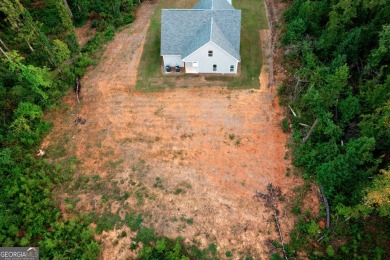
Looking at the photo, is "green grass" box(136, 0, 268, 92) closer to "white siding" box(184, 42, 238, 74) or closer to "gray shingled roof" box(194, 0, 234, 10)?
"white siding" box(184, 42, 238, 74)

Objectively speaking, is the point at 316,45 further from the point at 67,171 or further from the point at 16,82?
the point at 16,82

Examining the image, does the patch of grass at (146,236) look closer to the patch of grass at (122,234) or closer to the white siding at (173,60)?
the patch of grass at (122,234)

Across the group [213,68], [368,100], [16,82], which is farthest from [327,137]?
[16,82]

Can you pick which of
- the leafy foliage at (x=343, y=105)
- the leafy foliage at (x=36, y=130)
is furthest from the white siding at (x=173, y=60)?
the leafy foliage at (x=343, y=105)

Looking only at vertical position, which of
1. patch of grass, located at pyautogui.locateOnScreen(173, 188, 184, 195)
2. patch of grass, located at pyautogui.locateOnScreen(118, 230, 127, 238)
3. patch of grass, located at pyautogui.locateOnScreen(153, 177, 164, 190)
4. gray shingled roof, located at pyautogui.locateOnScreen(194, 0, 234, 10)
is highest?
gray shingled roof, located at pyautogui.locateOnScreen(194, 0, 234, 10)

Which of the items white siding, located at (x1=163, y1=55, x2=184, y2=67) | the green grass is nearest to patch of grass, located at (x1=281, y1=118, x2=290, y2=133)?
the green grass

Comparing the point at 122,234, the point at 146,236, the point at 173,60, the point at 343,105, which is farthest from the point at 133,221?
the point at 343,105

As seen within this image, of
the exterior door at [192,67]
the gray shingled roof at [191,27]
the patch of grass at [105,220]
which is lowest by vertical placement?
the patch of grass at [105,220]
